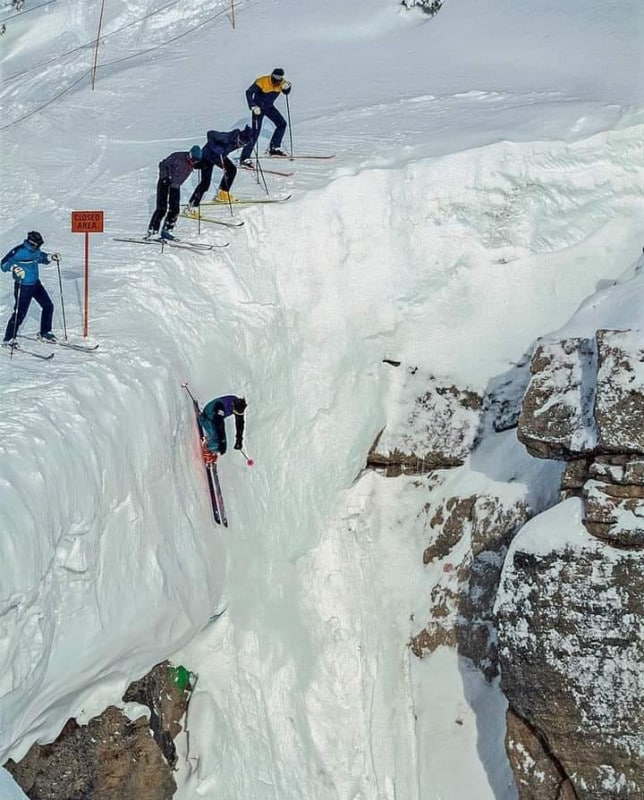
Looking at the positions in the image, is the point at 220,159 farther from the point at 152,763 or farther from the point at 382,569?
the point at 152,763

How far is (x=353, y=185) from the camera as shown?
50.5 ft

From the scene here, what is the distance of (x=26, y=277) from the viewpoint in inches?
464

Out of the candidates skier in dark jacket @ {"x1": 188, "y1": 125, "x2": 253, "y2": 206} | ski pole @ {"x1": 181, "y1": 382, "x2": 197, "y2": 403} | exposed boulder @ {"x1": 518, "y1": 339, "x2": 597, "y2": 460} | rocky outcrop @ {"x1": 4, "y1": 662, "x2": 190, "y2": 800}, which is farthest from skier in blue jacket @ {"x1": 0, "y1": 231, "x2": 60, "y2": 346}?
exposed boulder @ {"x1": 518, "y1": 339, "x2": 597, "y2": 460}

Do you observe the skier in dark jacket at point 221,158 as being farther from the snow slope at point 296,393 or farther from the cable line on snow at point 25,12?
the cable line on snow at point 25,12

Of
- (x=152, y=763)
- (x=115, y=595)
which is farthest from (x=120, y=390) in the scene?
(x=152, y=763)

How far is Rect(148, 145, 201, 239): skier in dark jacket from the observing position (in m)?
13.9

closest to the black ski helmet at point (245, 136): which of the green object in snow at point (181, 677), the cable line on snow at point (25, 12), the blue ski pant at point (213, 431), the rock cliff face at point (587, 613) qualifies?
the blue ski pant at point (213, 431)

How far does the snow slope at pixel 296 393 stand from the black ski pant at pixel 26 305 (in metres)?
0.55

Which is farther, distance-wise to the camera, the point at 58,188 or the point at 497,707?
the point at 58,188

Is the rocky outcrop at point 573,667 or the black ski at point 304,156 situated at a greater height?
the black ski at point 304,156

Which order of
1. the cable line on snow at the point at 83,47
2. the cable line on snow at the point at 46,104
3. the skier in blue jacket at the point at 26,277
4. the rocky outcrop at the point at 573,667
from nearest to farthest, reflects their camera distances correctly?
1. the rocky outcrop at the point at 573,667
2. the skier in blue jacket at the point at 26,277
3. the cable line on snow at the point at 46,104
4. the cable line on snow at the point at 83,47

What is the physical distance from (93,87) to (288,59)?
3.80 metres

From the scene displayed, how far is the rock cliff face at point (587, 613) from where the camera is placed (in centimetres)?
1136

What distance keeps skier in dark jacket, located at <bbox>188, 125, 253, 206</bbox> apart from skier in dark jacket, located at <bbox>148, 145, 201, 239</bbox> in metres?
0.37
